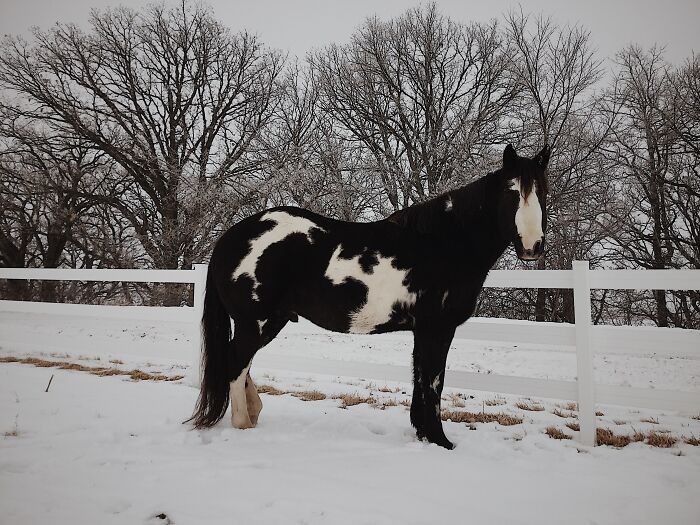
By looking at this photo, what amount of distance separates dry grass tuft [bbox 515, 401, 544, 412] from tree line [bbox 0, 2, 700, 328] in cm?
697

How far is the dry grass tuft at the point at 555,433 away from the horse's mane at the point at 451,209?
191 cm

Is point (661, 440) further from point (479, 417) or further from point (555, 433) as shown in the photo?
point (479, 417)

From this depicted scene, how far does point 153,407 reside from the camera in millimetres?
3756

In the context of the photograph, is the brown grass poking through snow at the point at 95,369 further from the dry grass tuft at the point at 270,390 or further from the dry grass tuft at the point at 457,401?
the dry grass tuft at the point at 457,401

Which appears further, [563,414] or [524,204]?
[563,414]

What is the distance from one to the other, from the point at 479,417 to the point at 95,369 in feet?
17.3

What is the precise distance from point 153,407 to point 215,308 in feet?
3.84

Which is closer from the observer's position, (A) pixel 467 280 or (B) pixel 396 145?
(A) pixel 467 280

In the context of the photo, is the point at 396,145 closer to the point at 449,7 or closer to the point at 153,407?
the point at 449,7

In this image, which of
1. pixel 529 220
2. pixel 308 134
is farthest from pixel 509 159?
pixel 308 134

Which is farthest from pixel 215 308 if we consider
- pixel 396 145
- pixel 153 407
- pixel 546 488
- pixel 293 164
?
pixel 396 145

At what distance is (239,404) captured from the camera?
3.29 meters

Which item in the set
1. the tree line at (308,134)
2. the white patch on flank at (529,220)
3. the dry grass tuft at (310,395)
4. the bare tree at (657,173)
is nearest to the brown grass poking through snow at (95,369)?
the dry grass tuft at (310,395)

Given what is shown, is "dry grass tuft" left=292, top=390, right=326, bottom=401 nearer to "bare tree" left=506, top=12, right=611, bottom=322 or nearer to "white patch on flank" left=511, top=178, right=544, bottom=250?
"white patch on flank" left=511, top=178, right=544, bottom=250
